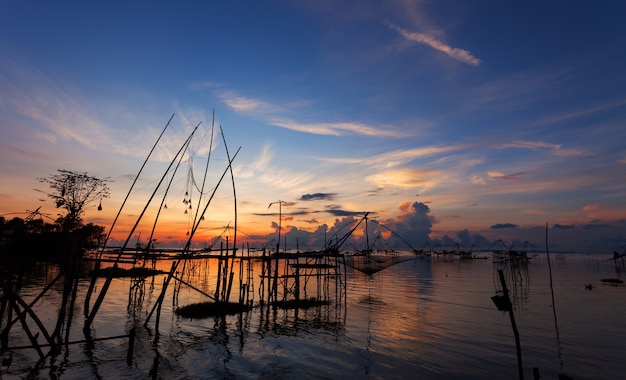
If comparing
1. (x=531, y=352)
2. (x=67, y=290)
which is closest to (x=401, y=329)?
(x=531, y=352)

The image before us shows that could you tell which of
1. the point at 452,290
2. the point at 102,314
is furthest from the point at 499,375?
the point at 452,290

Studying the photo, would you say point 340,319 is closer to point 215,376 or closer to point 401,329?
point 401,329

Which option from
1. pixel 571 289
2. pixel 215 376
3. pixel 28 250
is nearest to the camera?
pixel 28 250

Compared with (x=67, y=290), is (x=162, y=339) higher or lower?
lower

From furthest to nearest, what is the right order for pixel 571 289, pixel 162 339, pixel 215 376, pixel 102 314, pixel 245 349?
pixel 571 289, pixel 102 314, pixel 162 339, pixel 245 349, pixel 215 376

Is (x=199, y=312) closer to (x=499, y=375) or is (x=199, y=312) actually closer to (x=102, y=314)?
(x=102, y=314)

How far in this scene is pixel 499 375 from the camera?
11836 millimetres

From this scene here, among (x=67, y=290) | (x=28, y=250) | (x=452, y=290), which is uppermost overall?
(x=28, y=250)

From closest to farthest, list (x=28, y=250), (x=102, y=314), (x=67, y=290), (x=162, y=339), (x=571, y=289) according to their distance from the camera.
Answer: (x=28, y=250) → (x=67, y=290) → (x=162, y=339) → (x=102, y=314) → (x=571, y=289)

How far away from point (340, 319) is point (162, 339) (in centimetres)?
995

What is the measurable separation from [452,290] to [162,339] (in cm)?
2963

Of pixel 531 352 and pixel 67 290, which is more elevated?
pixel 67 290

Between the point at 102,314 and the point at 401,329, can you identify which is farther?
the point at 102,314

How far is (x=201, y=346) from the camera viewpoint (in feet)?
47.9
